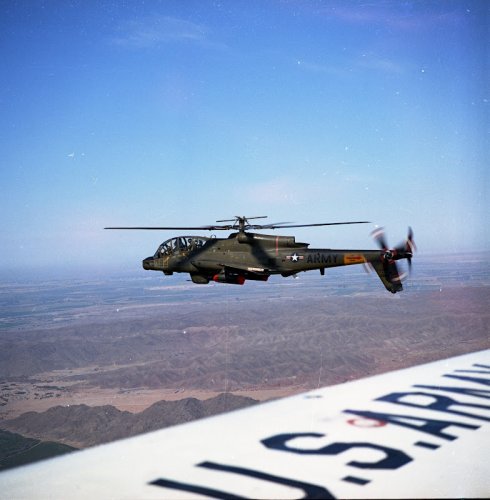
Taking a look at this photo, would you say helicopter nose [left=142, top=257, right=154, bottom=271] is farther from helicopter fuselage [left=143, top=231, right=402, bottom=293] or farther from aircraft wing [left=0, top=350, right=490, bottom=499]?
aircraft wing [left=0, top=350, right=490, bottom=499]

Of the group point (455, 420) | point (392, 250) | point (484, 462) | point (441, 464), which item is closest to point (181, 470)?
point (441, 464)

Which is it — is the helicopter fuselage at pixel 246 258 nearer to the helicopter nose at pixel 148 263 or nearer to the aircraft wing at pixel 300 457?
the helicopter nose at pixel 148 263

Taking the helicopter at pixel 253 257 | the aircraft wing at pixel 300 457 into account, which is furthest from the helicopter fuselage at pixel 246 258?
the aircraft wing at pixel 300 457

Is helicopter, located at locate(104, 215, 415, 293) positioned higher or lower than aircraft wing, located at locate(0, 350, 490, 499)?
higher

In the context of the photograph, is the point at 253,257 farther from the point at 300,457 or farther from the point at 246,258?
the point at 300,457

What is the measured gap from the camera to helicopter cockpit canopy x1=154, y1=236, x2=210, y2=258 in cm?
2952

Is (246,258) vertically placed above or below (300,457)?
above

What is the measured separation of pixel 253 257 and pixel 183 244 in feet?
14.0

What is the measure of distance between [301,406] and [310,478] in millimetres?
3413

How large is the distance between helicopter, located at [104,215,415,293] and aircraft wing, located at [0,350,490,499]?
56.3 ft

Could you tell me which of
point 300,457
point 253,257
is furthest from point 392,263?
point 300,457

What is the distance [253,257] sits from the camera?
2864 cm

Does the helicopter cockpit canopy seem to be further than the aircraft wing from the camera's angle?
Yes

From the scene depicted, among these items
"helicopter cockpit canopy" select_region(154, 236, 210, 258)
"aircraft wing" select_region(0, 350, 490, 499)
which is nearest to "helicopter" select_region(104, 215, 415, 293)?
"helicopter cockpit canopy" select_region(154, 236, 210, 258)
